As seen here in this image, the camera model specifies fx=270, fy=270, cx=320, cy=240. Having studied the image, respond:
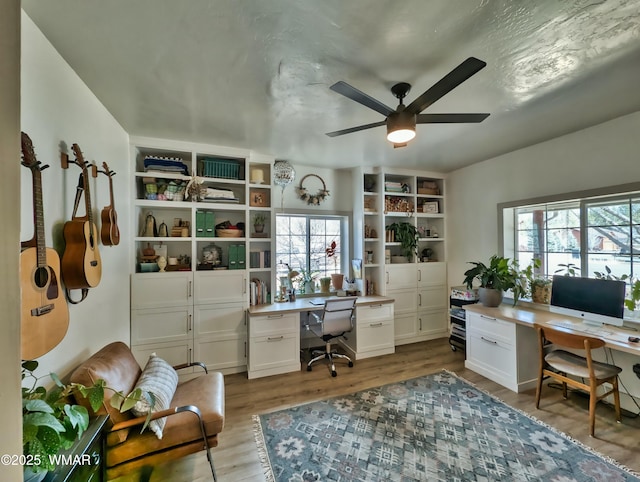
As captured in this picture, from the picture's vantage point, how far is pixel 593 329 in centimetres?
235

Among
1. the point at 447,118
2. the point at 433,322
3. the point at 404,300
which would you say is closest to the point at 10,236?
the point at 447,118

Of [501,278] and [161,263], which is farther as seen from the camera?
[501,278]

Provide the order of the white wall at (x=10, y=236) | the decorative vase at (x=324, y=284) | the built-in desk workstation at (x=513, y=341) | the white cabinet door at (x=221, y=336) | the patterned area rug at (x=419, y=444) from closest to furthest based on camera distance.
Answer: the white wall at (x=10, y=236) → the patterned area rug at (x=419, y=444) → the built-in desk workstation at (x=513, y=341) → the white cabinet door at (x=221, y=336) → the decorative vase at (x=324, y=284)

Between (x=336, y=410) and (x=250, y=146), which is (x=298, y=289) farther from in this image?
(x=250, y=146)

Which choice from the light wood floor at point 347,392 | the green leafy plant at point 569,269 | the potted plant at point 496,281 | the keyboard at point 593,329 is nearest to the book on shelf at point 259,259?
the light wood floor at point 347,392

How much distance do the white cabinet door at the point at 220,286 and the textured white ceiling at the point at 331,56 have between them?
1.55 metres

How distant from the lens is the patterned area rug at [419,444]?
68.4 inches

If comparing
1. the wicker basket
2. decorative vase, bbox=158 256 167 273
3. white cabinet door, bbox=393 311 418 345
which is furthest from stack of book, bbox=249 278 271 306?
white cabinet door, bbox=393 311 418 345

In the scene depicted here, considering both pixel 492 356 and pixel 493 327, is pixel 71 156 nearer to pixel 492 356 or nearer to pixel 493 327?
pixel 493 327

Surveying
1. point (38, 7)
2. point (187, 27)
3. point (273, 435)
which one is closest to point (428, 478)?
point (273, 435)

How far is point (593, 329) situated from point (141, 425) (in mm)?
3543

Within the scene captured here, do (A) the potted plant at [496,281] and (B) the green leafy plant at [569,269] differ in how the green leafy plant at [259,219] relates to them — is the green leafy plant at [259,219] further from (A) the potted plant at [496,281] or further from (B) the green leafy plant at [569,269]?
(B) the green leafy plant at [569,269]

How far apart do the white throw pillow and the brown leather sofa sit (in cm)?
4

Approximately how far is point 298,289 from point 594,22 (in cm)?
355
